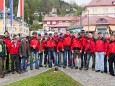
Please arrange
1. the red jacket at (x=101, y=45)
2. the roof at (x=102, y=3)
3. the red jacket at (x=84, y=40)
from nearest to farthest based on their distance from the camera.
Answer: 1. the red jacket at (x=101, y=45)
2. the red jacket at (x=84, y=40)
3. the roof at (x=102, y=3)

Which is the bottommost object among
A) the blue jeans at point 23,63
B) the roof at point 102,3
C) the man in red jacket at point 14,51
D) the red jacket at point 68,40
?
the blue jeans at point 23,63

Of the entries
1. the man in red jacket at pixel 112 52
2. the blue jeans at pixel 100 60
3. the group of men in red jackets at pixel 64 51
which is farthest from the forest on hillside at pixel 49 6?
the man in red jacket at pixel 112 52

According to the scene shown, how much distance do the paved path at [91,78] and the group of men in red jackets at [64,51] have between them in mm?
553

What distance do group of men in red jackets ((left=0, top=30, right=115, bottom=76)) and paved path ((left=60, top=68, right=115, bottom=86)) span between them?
21.8 inches

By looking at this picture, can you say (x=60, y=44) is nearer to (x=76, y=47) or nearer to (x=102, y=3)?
(x=76, y=47)

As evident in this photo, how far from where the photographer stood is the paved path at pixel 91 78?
12711 millimetres

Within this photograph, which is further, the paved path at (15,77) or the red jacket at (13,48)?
the red jacket at (13,48)

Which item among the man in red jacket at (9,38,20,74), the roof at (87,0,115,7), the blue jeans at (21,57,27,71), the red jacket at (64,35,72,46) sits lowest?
the blue jeans at (21,57,27,71)

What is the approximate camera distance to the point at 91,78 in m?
13.9

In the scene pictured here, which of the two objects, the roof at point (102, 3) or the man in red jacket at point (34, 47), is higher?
the roof at point (102, 3)

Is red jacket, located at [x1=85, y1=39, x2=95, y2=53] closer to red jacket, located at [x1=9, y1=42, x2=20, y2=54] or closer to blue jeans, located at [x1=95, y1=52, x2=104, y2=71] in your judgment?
blue jeans, located at [x1=95, y1=52, x2=104, y2=71]

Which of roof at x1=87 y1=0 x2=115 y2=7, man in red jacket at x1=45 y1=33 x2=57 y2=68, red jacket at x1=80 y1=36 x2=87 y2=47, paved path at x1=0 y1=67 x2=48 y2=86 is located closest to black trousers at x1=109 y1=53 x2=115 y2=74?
red jacket at x1=80 y1=36 x2=87 y2=47

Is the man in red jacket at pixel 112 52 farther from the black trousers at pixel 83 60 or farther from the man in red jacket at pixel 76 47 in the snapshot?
the man in red jacket at pixel 76 47

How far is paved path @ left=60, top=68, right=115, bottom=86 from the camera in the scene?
500 inches
